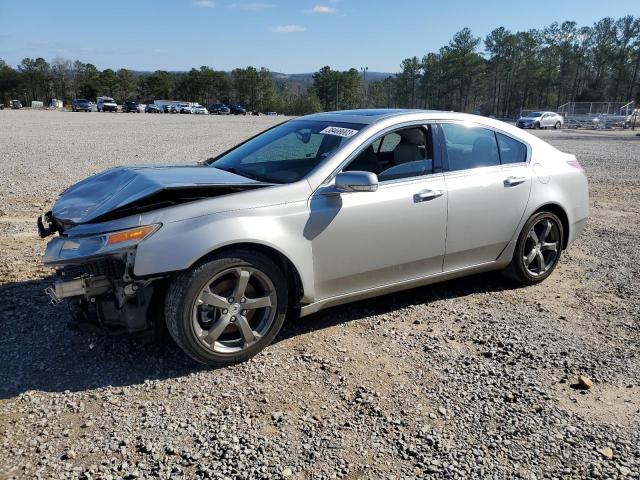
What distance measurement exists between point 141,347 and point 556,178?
405 cm

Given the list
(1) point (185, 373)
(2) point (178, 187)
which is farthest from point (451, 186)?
(1) point (185, 373)

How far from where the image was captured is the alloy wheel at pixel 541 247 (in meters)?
5.10

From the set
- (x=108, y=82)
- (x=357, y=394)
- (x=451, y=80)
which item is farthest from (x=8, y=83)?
(x=357, y=394)

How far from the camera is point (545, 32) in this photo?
307 feet

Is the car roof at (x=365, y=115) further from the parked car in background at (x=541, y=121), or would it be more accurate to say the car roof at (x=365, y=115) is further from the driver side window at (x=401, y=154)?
the parked car in background at (x=541, y=121)

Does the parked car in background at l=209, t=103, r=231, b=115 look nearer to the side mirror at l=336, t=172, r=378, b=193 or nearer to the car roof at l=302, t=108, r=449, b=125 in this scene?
the car roof at l=302, t=108, r=449, b=125

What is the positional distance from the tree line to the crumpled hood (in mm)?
96649

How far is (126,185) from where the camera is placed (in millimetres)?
3668

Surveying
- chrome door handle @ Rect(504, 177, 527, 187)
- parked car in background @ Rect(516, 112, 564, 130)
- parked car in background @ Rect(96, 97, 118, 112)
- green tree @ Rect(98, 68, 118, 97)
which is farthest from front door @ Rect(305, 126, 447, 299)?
green tree @ Rect(98, 68, 118, 97)

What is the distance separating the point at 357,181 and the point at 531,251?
7.84ft

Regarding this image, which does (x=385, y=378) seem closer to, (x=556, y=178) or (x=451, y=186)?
(x=451, y=186)

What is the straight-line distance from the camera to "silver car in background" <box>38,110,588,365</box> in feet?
Answer: 10.8

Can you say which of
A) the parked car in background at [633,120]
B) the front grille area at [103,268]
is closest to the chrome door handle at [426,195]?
the front grille area at [103,268]

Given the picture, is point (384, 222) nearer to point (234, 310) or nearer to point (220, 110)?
point (234, 310)
